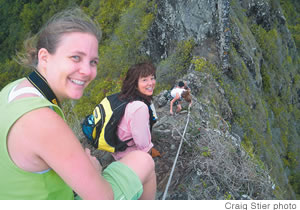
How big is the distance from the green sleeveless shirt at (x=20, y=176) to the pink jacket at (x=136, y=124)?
1310 mm

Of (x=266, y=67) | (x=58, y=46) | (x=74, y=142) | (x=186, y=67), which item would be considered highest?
(x=58, y=46)

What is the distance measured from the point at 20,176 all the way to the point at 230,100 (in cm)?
806

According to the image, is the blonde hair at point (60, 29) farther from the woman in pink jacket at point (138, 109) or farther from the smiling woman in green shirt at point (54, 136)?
the woman in pink jacket at point (138, 109)

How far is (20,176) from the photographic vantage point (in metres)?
1.35

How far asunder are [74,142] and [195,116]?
Answer: 3.98 meters

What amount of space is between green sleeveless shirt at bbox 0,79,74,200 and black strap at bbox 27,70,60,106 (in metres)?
0.12

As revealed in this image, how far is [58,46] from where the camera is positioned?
158 cm

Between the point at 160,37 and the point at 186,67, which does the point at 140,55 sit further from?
the point at 186,67

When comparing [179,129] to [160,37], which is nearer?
[179,129]

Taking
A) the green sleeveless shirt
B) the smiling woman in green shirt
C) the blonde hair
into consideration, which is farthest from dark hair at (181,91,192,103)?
the green sleeveless shirt

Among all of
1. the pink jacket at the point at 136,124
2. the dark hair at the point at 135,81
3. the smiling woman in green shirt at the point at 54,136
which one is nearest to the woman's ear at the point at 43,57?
the smiling woman in green shirt at the point at 54,136

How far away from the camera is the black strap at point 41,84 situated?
5.06 feet

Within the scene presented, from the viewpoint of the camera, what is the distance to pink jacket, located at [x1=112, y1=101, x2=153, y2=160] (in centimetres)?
274

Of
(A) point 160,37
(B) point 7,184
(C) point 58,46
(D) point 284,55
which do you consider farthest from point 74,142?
(D) point 284,55
